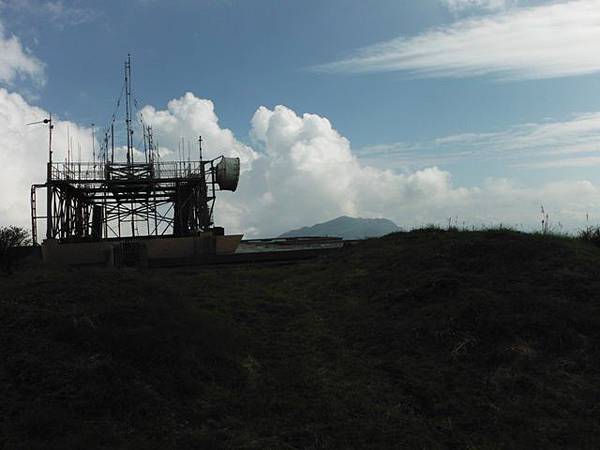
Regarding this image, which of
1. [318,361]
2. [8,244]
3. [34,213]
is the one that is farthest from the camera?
[34,213]

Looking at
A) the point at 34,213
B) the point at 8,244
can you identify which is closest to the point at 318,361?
the point at 8,244

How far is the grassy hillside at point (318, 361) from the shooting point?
700cm

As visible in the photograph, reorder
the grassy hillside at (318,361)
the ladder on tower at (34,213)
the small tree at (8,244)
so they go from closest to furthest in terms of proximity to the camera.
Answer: the grassy hillside at (318,361) → the small tree at (8,244) → the ladder on tower at (34,213)

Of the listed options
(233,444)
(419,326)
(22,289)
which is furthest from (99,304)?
(419,326)

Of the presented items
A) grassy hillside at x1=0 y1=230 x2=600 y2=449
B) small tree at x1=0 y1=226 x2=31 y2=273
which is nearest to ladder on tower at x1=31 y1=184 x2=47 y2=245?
small tree at x1=0 y1=226 x2=31 y2=273

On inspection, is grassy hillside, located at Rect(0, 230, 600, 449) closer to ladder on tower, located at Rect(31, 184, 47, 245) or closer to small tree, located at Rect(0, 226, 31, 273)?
small tree, located at Rect(0, 226, 31, 273)

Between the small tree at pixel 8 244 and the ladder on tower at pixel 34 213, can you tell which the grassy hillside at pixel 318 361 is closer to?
the small tree at pixel 8 244

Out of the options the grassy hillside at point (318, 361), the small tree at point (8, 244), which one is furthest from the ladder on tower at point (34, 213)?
the grassy hillside at point (318, 361)

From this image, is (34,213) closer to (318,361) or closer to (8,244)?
(8,244)

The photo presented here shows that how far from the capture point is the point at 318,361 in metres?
10.1

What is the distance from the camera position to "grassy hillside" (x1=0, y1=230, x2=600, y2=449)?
23.0 ft

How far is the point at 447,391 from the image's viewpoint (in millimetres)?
8570

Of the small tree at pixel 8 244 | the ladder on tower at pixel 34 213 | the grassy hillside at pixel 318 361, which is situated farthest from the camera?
the ladder on tower at pixel 34 213

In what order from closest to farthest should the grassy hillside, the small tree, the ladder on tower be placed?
the grassy hillside
the small tree
the ladder on tower
